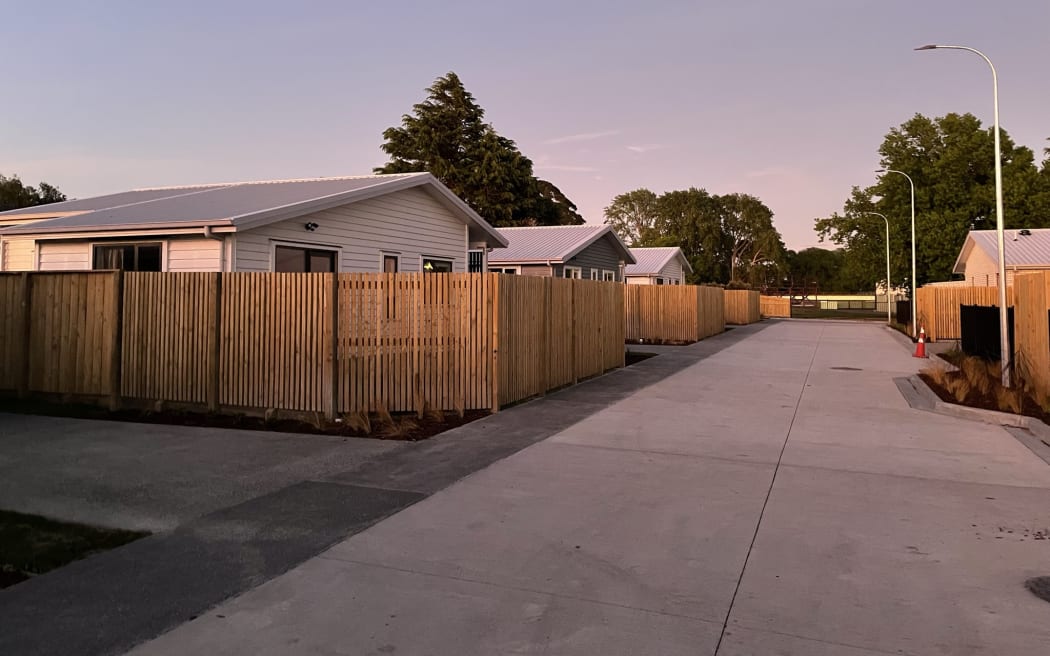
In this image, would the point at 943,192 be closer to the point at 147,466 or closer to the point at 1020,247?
the point at 1020,247

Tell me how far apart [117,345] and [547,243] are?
68.4 feet

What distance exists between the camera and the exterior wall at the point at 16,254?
17.3 m

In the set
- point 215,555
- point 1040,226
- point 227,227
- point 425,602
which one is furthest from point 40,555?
point 1040,226

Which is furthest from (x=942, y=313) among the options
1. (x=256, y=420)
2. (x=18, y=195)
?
(x=18, y=195)

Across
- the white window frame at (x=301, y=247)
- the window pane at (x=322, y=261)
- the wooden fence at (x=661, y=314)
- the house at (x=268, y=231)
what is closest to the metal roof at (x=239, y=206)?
the house at (x=268, y=231)

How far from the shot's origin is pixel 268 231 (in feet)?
41.8

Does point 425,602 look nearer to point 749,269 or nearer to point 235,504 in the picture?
point 235,504

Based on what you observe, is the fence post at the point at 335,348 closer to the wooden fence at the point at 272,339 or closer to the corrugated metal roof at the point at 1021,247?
the wooden fence at the point at 272,339

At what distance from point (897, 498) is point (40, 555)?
6.90m

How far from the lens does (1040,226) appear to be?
4716cm

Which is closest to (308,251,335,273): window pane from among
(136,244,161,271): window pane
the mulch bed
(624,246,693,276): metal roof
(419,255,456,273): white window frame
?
(136,244,161,271): window pane

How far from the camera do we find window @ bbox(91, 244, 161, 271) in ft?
42.5

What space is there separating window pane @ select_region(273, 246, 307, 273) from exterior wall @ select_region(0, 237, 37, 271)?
347 inches

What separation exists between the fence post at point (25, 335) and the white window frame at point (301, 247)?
375 centimetres
